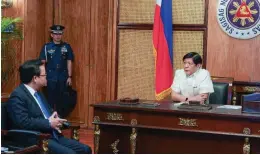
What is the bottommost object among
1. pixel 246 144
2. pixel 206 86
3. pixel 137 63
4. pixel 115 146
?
pixel 115 146

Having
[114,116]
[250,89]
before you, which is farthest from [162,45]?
[114,116]

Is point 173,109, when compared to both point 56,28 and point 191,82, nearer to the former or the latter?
point 191,82

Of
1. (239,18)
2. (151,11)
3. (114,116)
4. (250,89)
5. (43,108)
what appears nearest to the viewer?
(43,108)

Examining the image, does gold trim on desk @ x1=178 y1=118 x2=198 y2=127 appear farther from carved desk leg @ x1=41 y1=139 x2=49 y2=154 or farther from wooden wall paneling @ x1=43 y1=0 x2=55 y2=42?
wooden wall paneling @ x1=43 y1=0 x2=55 y2=42

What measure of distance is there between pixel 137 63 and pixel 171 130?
2439mm

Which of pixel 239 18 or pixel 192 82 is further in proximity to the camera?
pixel 239 18

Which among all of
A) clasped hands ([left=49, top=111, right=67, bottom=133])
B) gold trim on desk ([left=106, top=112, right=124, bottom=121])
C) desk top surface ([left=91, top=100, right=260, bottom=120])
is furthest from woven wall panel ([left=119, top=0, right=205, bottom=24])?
clasped hands ([left=49, top=111, right=67, bottom=133])

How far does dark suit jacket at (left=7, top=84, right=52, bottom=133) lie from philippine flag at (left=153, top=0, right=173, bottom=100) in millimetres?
2549

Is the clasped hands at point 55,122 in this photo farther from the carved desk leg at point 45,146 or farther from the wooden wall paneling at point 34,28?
the wooden wall paneling at point 34,28

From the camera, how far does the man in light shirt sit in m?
4.34

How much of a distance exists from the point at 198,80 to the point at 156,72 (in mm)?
1280

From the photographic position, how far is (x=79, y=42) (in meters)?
6.67

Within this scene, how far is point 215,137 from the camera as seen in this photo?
12.0 feet

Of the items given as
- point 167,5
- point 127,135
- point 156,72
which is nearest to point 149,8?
point 167,5
